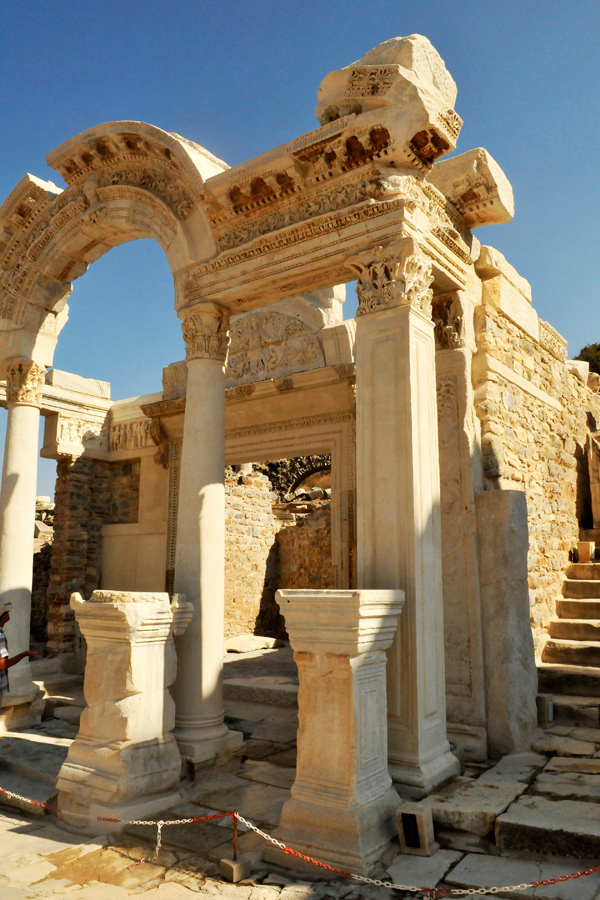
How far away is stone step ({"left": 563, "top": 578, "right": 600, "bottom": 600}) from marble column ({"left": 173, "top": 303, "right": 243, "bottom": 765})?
13.6ft

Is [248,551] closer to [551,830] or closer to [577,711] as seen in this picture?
[577,711]

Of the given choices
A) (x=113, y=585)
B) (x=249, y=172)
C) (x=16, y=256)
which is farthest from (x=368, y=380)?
(x=113, y=585)

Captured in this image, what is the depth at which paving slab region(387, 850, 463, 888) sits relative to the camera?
10.8ft

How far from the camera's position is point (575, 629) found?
6.75m

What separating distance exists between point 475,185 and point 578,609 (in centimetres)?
452

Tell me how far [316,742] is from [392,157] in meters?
4.22

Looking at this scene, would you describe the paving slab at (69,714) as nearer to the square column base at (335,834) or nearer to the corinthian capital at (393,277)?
the square column base at (335,834)

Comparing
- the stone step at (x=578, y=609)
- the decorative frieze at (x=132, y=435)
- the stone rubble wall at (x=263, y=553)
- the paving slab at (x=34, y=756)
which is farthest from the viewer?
the stone rubble wall at (x=263, y=553)

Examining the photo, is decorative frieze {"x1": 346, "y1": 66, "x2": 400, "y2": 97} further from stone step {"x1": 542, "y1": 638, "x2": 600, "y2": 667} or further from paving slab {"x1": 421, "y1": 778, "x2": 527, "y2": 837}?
stone step {"x1": 542, "y1": 638, "x2": 600, "y2": 667}

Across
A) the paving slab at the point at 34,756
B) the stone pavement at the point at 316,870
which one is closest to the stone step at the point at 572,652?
the stone pavement at the point at 316,870

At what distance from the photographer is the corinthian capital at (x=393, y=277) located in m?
4.88

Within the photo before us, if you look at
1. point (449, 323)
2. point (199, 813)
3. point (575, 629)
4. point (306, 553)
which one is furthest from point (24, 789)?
point (306, 553)

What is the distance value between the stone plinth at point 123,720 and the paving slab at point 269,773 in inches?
27.6

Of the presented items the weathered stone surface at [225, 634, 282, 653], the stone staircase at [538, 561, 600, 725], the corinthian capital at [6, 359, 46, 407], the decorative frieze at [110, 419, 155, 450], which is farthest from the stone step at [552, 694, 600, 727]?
the decorative frieze at [110, 419, 155, 450]
